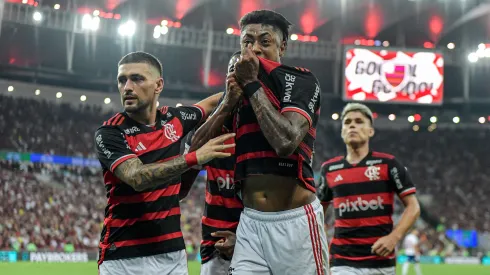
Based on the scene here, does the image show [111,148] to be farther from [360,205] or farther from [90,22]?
[90,22]

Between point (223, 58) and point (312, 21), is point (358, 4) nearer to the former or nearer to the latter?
point (312, 21)

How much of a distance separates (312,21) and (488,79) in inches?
432

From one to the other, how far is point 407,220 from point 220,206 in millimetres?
1830

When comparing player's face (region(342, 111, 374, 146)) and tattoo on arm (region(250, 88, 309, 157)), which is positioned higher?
player's face (region(342, 111, 374, 146))

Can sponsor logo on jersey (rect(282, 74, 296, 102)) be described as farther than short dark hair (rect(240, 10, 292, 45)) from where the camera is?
No

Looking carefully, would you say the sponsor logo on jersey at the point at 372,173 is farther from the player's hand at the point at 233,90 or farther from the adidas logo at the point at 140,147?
the player's hand at the point at 233,90

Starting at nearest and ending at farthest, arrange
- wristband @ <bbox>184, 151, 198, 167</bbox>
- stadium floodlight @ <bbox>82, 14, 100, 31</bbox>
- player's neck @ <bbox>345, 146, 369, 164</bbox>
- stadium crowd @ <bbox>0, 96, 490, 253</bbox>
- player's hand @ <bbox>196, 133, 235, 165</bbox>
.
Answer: player's hand @ <bbox>196, 133, 235, 165</bbox>, wristband @ <bbox>184, 151, 198, 167</bbox>, player's neck @ <bbox>345, 146, 369, 164</bbox>, stadium crowd @ <bbox>0, 96, 490, 253</bbox>, stadium floodlight @ <bbox>82, 14, 100, 31</bbox>

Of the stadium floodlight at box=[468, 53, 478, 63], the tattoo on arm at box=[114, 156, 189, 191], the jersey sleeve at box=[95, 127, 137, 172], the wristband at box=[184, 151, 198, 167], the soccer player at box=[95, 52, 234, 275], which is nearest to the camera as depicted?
the wristband at box=[184, 151, 198, 167]

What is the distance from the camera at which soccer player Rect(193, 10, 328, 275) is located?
324 centimetres

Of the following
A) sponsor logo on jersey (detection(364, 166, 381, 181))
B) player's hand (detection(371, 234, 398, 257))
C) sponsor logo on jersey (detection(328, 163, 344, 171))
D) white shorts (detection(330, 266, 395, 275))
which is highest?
sponsor logo on jersey (detection(328, 163, 344, 171))

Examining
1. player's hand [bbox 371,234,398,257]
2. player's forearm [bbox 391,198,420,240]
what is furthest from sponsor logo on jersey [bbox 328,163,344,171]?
player's hand [bbox 371,234,398,257]

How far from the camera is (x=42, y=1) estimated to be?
31.2 meters

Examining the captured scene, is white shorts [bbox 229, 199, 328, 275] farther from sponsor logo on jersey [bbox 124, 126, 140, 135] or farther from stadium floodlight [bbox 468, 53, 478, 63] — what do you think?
stadium floodlight [bbox 468, 53, 478, 63]

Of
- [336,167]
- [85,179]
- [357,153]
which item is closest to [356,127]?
[357,153]
